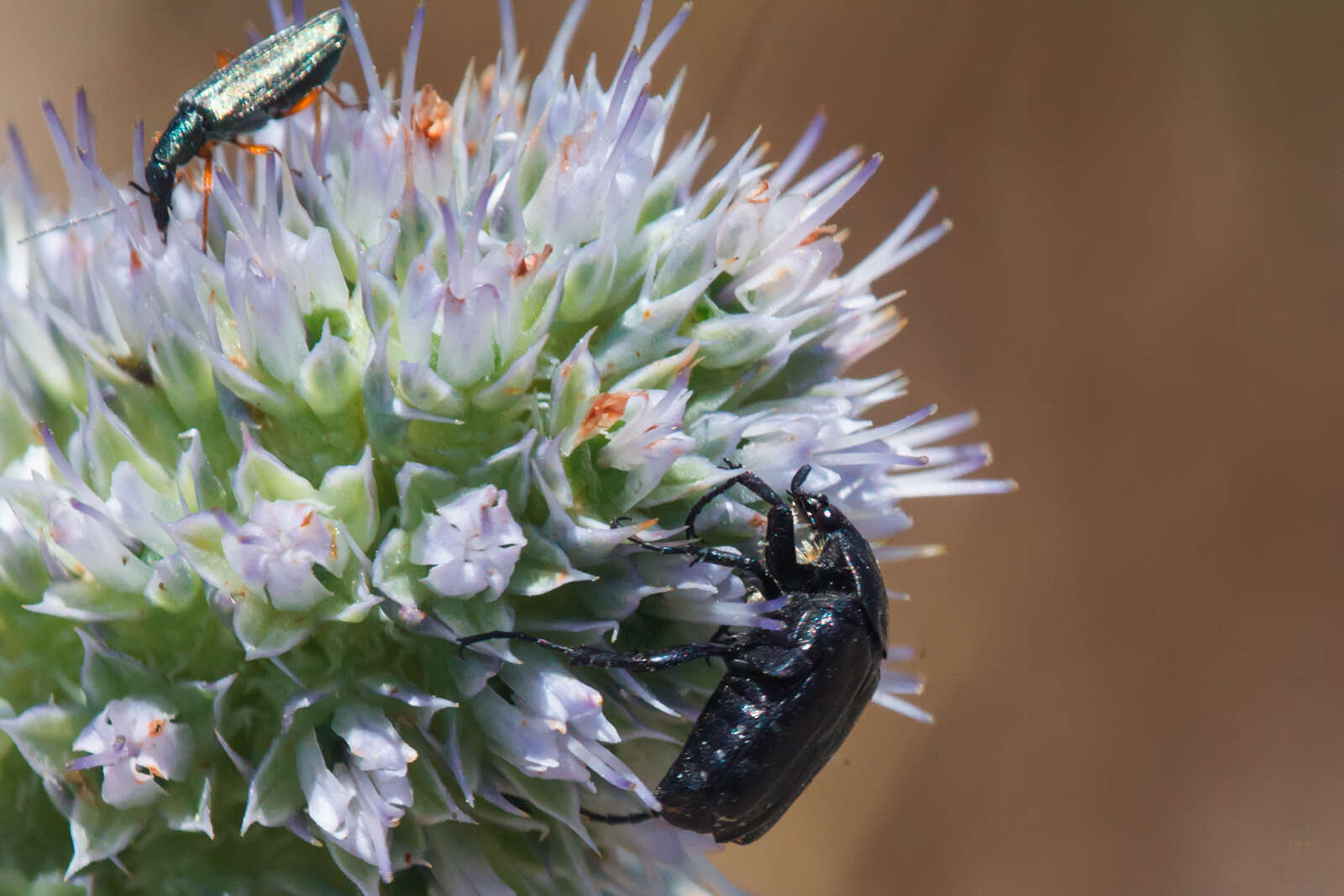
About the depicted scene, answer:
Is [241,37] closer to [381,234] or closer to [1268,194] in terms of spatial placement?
[381,234]

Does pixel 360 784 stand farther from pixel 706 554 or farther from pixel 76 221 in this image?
pixel 76 221

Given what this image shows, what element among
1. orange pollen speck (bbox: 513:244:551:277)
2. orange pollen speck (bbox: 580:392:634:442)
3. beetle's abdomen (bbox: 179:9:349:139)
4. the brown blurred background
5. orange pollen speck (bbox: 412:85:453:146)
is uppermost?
beetle's abdomen (bbox: 179:9:349:139)

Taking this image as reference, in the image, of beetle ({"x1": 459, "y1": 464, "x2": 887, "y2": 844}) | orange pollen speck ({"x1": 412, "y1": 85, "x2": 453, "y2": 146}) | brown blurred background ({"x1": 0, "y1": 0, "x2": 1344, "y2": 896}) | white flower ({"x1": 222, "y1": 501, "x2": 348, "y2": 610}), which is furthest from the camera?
brown blurred background ({"x1": 0, "y1": 0, "x2": 1344, "y2": 896})

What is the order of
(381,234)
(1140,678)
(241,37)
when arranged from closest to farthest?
(381,234)
(241,37)
(1140,678)

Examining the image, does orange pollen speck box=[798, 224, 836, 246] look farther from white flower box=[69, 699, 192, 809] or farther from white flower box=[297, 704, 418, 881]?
white flower box=[69, 699, 192, 809]

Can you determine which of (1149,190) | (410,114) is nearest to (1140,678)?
(1149,190)

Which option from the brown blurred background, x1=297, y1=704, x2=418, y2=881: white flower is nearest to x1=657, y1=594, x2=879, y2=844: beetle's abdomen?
x1=297, y1=704, x2=418, y2=881: white flower
